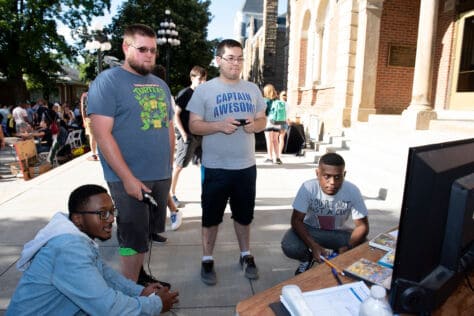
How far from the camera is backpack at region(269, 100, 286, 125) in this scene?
8656 millimetres

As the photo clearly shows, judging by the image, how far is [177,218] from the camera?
14.6ft

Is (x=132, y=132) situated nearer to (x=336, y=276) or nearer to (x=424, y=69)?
(x=336, y=276)

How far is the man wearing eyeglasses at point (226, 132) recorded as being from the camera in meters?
2.92

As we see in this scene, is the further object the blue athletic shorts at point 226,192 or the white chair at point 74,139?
the white chair at point 74,139

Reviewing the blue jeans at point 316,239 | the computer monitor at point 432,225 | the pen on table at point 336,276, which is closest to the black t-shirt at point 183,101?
the blue jeans at point 316,239

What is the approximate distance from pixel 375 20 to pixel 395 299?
954cm

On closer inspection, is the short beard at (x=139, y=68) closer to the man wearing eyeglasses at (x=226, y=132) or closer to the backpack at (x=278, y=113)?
the man wearing eyeglasses at (x=226, y=132)

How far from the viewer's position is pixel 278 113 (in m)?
8.67

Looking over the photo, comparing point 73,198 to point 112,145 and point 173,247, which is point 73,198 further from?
point 173,247

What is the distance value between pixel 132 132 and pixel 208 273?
1.44 meters

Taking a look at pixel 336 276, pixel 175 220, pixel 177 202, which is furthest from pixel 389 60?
pixel 336 276

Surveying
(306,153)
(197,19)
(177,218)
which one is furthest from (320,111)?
(197,19)

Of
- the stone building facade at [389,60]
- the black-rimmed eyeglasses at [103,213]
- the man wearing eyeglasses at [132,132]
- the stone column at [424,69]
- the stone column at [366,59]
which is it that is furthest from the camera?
the stone column at [366,59]

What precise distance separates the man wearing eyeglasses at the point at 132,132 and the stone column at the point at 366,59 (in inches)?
320
